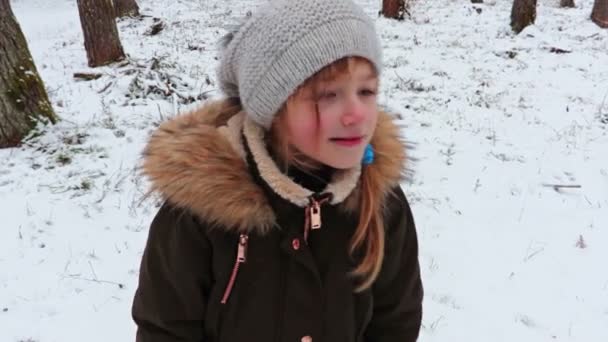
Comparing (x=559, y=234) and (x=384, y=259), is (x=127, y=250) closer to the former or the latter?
(x=384, y=259)

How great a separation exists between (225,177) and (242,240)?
0.64 ft

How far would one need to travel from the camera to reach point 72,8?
70.7ft

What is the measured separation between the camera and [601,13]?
1252cm

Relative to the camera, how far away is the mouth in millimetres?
1484

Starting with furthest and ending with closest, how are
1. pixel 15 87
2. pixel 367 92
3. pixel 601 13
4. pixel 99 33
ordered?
pixel 601 13 → pixel 99 33 → pixel 15 87 → pixel 367 92

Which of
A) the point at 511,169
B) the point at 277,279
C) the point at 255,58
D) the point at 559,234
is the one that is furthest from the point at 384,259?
the point at 511,169

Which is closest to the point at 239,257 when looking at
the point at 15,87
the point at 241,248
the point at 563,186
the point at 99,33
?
the point at 241,248

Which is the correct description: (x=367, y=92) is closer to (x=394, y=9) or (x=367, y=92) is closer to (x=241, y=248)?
(x=241, y=248)

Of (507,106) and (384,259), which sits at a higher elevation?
(384,259)

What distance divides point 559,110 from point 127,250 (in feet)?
18.9

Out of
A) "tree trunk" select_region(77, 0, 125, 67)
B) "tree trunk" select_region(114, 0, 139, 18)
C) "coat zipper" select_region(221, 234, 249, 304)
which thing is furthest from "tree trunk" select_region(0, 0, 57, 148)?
"tree trunk" select_region(114, 0, 139, 18)

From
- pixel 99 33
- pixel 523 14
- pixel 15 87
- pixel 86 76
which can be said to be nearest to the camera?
pixel 15 87

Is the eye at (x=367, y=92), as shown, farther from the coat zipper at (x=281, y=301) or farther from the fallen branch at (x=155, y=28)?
the fallen branch at (x=155, y=28)

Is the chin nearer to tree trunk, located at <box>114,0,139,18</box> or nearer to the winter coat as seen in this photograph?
the winter coat
